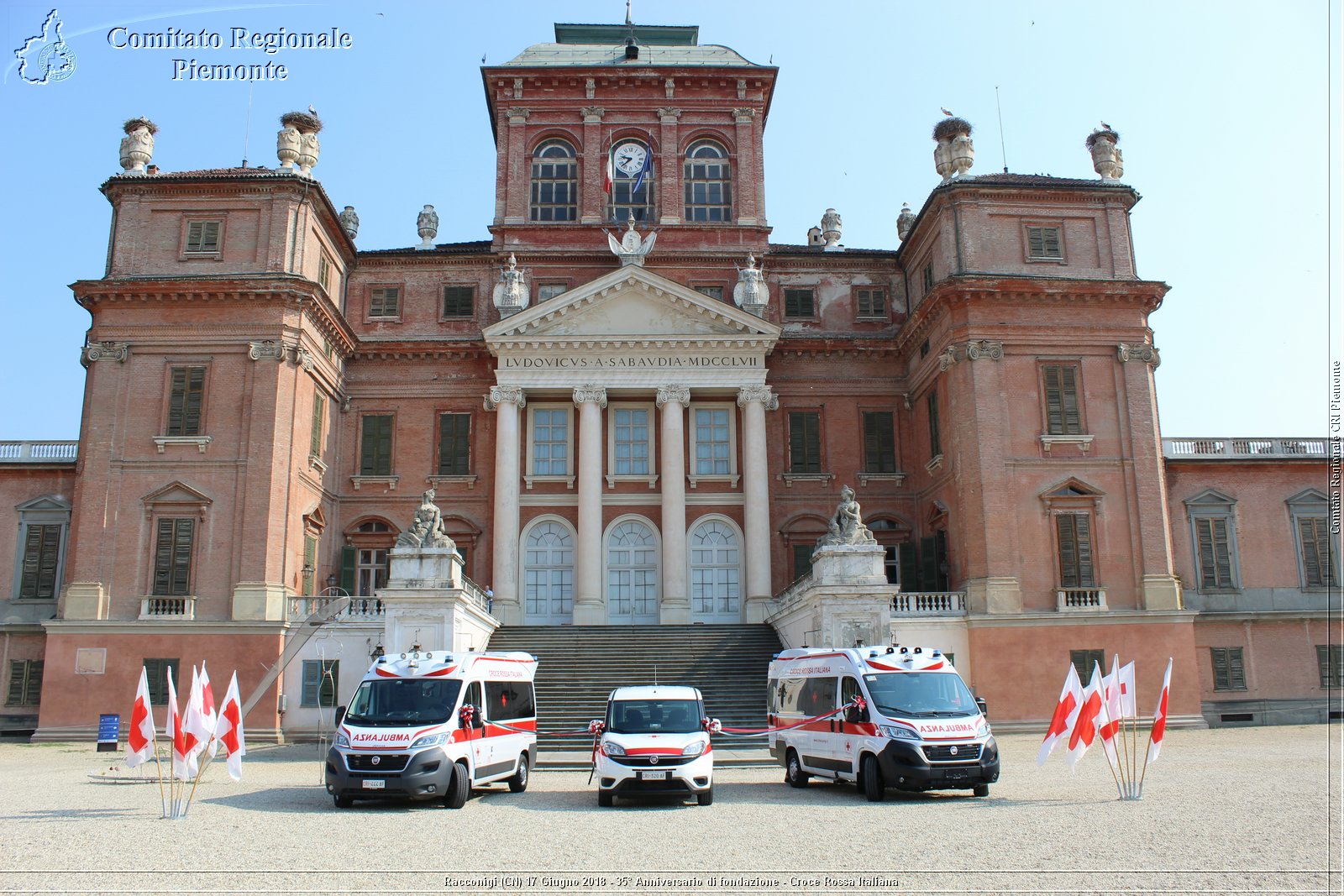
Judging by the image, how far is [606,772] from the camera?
620 inches

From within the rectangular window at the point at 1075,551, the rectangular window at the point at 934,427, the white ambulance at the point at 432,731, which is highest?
the rectangular window at the point at 934,427

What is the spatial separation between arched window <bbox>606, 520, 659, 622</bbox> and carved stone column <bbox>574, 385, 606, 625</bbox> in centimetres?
72

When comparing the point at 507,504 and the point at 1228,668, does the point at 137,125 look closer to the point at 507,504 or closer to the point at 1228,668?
the point at 507,504

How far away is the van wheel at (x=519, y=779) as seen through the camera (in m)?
18.2

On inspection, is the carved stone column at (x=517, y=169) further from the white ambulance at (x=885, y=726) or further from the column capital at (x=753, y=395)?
the white ambulance at (x=885, y=726)

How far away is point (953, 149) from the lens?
111ft

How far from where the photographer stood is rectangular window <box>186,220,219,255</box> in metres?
32.1

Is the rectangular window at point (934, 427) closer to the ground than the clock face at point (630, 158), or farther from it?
closer to the ground

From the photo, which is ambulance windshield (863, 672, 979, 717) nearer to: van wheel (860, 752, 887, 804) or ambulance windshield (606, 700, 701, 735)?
van wheel (860, 752, 887, 804)

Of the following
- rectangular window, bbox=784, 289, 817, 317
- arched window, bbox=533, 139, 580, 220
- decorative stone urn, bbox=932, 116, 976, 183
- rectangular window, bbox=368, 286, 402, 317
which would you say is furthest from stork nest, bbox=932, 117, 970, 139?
rectangular window, bbox=368, 286, 402, 317

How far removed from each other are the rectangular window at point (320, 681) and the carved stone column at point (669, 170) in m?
19.0

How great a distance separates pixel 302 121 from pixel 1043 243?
77.6 ft

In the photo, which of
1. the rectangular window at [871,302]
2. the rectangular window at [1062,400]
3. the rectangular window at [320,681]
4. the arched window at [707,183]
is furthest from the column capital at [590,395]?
the rectangular window at [1062,400]

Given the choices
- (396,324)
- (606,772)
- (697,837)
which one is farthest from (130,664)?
(697,837)
